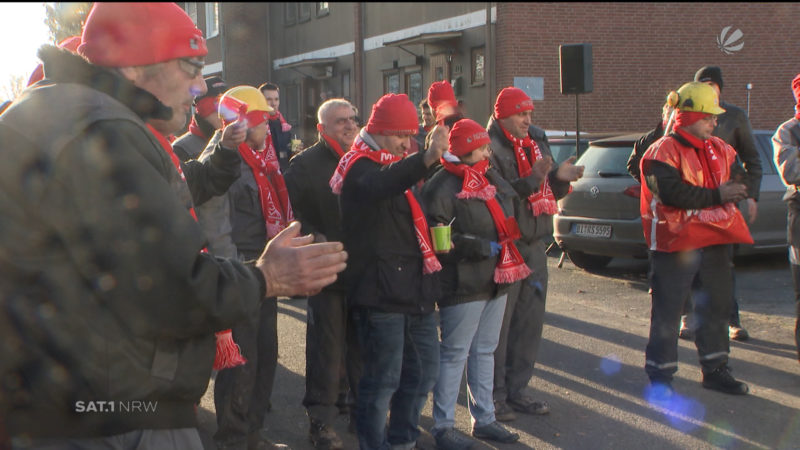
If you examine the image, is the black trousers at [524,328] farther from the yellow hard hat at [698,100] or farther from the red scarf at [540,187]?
the yellow hard hat at [698,100]

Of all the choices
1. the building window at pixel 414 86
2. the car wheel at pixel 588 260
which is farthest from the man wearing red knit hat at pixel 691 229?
the building window at pixel 414 86

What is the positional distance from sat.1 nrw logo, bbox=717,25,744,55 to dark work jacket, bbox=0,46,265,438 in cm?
1970

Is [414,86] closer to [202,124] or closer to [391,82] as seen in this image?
[391,82]

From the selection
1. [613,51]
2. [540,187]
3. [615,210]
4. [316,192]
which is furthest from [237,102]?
[613,51]

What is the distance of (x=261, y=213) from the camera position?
4770 millimetres

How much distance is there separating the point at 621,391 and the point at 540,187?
1.59 metres

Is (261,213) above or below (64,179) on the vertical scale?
below

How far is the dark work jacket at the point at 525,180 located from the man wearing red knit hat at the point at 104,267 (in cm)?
320

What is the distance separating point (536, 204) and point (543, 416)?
1.34 meters

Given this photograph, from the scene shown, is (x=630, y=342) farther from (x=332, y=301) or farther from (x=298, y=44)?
(x=298, y=44)

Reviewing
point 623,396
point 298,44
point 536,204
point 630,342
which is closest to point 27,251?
point 536,204

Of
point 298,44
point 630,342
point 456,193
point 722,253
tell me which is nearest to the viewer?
point 456,193

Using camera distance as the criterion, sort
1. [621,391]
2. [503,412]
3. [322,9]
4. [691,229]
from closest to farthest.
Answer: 1. [503,412]
2. [691,229]
3. [621,391]
4. [322,9]

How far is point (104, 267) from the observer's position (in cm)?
170
